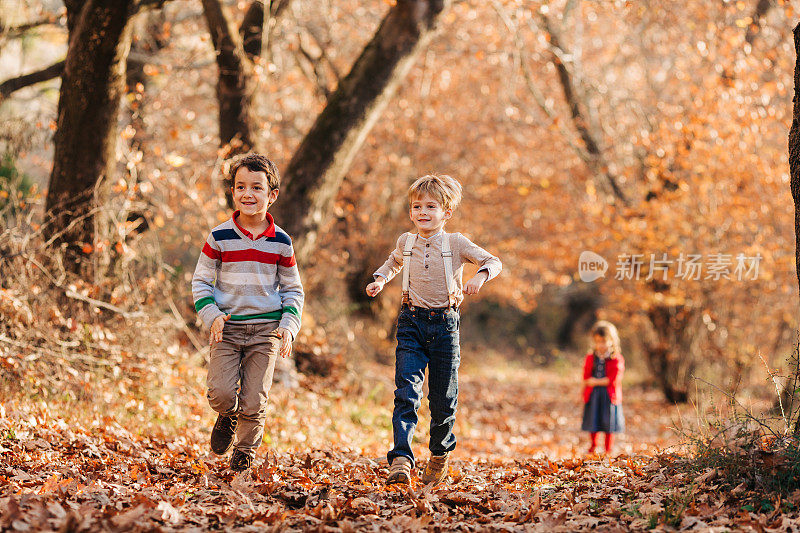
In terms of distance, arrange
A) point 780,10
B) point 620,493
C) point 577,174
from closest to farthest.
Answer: point 620,493 < point 780,10 < point 577,174

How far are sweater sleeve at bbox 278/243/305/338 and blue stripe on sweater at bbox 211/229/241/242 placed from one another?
33cm

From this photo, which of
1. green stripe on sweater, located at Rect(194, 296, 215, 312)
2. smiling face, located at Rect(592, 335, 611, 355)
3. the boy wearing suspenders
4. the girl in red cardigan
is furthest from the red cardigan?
green stripe on sweater, located at Rect(194, 296, 215, 312)

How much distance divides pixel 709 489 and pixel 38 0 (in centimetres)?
1056

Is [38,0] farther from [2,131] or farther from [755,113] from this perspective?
[755,113]

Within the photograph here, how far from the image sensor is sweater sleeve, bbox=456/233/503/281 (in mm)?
4562

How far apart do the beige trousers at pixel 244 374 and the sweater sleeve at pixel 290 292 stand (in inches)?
4.7

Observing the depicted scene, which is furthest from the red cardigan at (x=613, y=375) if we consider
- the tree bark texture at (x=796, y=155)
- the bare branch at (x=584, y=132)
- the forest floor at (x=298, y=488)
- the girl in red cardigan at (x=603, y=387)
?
the bare branch at (x=584, y=132)

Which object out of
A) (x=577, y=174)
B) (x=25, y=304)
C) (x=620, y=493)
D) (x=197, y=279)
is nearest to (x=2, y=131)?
(x=25, y=304)

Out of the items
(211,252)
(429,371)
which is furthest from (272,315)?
(429,371)

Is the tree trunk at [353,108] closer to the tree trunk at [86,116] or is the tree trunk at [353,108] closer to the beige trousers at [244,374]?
the tree trunk at [86,116]

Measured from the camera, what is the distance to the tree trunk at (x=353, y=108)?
792 cm

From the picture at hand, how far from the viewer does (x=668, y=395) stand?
1416 cm

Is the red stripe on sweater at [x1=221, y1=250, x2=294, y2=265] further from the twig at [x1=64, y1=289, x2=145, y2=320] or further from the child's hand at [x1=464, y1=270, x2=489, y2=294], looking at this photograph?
the twig at [x1=64, y1=289, x2=145, y2=320]

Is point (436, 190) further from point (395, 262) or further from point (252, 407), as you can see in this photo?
point (252, 407)
